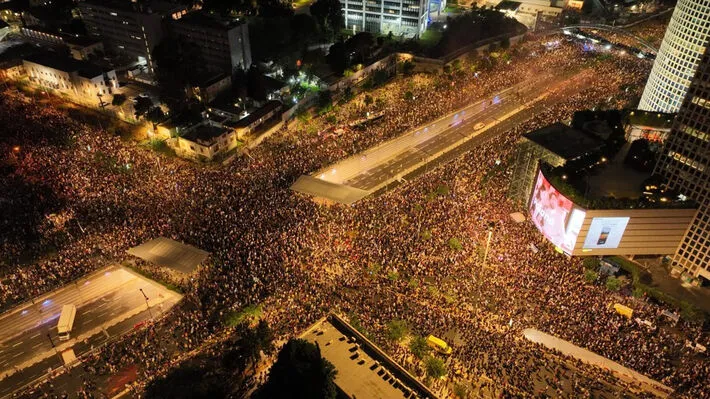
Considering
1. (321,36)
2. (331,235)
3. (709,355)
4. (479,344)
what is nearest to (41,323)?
(331,235)

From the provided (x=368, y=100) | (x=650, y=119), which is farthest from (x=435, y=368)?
(x=368, y=100)

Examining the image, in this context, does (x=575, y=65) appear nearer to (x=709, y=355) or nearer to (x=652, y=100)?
(x=652, y=100)

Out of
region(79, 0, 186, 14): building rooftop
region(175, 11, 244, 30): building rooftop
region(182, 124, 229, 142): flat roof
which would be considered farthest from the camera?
region(79, 0, 186, 14): building rooftop

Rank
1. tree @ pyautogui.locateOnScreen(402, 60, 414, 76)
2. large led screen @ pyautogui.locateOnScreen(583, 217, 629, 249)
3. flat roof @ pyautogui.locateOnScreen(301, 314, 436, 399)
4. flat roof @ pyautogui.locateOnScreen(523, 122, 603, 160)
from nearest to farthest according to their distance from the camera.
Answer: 1. flat roof @ pyautogui.locateOnScreen(301, 314, 436, 399)
2. large led screen @ pyautogui.locateOnScreen(583, 217, 629, 249)
3. flat roof @ pyautogui.locateOnScreen(523, 122, 603, 160)
4. tree @ pyautogui.locateOnScreen(402, 60, 414, 76)

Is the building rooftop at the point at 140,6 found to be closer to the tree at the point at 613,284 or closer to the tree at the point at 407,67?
the tree at the point at 407,67

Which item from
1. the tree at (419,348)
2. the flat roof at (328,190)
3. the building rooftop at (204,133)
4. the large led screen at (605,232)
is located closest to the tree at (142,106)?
the building rooftop at (204,133)

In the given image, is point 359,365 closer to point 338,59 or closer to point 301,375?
point 301,375

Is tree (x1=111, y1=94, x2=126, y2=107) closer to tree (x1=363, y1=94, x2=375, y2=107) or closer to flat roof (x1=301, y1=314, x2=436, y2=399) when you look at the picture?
tree (x1=363, y1=94, x2=375, y2=107)

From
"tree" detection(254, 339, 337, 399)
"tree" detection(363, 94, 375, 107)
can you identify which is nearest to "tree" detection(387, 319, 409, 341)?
"tree" detection(254, 339, 337, 399)
